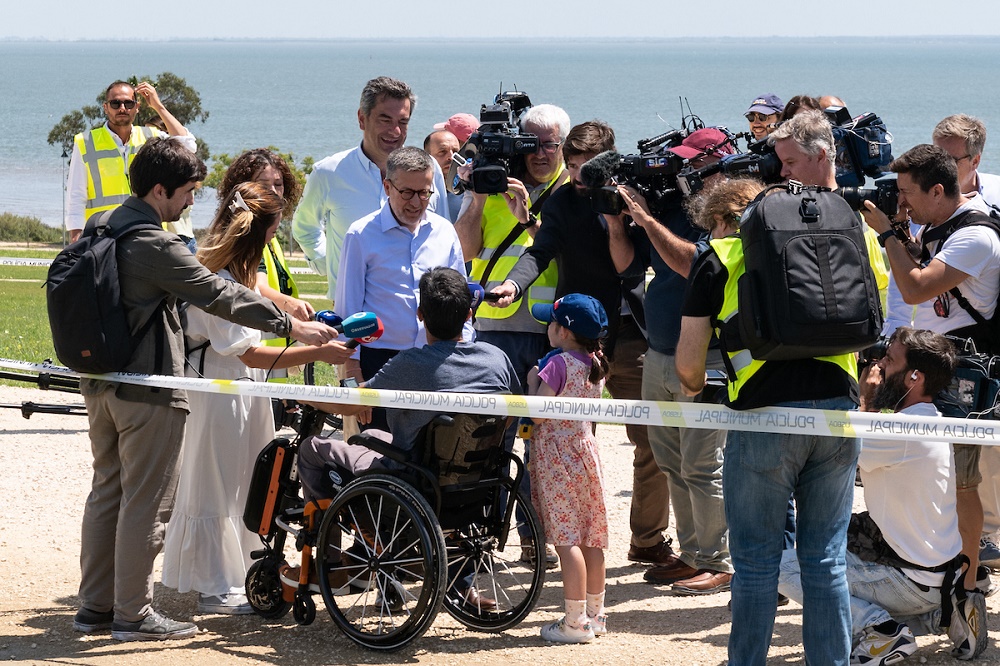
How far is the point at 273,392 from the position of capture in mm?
5016

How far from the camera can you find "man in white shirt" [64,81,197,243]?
9.22 metres

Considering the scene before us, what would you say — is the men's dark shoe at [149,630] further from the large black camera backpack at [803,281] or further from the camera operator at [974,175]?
the camera operator at [974,175]


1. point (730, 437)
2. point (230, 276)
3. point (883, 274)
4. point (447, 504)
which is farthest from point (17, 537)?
point (883, 274)

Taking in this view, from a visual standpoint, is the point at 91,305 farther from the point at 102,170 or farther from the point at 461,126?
→ the point at 102,170

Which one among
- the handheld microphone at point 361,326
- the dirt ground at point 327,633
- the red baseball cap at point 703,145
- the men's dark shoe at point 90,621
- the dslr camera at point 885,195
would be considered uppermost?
the red baseball cap at point 703,145

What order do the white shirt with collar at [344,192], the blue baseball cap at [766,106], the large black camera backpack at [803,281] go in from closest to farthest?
1. the large black camera backpack at [803,281]
2. the white shirt with collar at [344,192]
3. the blue baseball cap at [766,106]

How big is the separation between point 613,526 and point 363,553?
229 centimetres

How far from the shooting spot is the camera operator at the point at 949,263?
5.41m

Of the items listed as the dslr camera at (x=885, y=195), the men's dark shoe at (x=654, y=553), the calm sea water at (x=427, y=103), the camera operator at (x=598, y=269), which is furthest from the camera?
the calm sea water at (x=427, y=103)

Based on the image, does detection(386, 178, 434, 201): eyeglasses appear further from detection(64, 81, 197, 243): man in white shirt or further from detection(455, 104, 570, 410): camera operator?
detection(64, 81, 197, 243): man in white shirt

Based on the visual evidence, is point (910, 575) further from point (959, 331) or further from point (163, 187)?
point (163, 187)

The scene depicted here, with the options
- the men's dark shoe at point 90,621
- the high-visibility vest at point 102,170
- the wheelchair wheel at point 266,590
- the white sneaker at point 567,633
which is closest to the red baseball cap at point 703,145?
the white sneaker at point 567,633

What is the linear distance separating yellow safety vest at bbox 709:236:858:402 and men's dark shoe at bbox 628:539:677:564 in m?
2.21

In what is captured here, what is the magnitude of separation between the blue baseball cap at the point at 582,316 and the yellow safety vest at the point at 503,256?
1.08m
